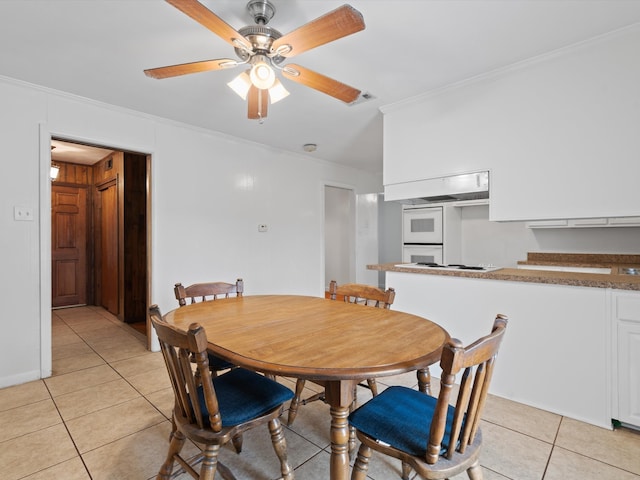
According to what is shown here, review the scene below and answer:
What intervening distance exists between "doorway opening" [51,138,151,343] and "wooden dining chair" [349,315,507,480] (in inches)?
145

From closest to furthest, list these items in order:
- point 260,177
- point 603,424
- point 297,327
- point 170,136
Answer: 1. point 297,327
2. point 603,424
3. point 170,136
4. point 260,177

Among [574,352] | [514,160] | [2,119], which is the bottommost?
[574,352]

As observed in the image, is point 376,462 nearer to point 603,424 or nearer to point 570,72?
point 603,424

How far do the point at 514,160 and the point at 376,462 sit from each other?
7.40 ft

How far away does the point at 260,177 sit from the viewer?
437 centimetres

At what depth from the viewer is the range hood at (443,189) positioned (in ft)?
8.73

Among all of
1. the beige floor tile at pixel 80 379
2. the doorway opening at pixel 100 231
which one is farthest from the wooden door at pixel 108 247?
the beige floor tile at pixel 80 379

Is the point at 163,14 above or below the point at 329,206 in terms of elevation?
above

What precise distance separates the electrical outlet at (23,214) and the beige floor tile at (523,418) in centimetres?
376

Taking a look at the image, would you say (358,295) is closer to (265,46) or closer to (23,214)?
(265,46)

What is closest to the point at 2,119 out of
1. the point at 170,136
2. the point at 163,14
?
the point at 170,136

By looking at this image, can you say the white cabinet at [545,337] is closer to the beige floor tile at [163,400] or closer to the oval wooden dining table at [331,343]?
the oval wooden dining table at [331,343]

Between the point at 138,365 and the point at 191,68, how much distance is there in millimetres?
2573

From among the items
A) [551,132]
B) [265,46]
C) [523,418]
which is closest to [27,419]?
[265,46]
